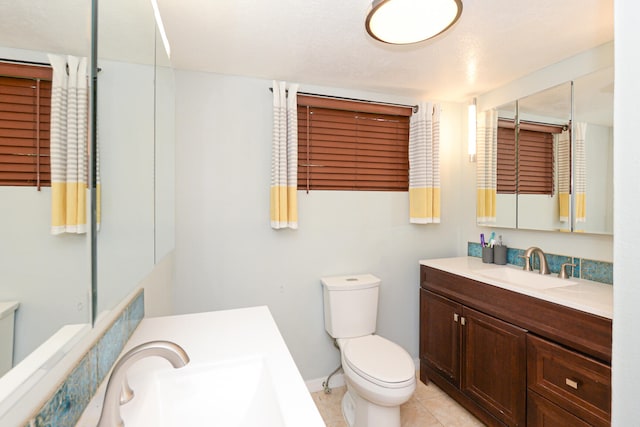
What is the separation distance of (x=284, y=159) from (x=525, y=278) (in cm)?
181

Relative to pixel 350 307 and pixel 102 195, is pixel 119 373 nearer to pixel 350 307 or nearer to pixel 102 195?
pixel 102 195

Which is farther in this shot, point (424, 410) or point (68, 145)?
point (424, 410)

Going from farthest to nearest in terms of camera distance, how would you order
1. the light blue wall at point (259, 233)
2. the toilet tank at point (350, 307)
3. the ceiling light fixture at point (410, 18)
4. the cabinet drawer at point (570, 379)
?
the toilet tank at point (350, 307)
the light blue wall at point (259, 233)
the cabinet drawer at point (570, 379)
the ceiling light fixture at point (410, 18)

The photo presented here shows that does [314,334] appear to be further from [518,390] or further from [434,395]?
[518,390]

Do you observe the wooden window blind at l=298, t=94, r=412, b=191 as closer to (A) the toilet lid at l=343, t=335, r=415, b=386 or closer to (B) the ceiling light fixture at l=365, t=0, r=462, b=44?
(B) the ceiling light fixture at l=365, t=0, r=462, b=44

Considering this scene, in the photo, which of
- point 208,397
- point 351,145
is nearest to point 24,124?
point 208,397

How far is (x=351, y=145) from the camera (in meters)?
2.42

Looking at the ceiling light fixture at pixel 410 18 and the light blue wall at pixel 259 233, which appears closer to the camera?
the ceiling light fixture at pixel 410 18

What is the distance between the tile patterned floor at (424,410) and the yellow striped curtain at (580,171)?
1.46 meters

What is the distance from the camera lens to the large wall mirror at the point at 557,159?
1.75 meters

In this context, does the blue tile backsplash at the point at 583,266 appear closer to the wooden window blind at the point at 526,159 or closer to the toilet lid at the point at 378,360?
the wooden window blind at the point at 526,159

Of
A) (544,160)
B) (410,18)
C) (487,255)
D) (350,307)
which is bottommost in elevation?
(350,307)

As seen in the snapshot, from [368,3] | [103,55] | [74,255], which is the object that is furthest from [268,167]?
[74,255]

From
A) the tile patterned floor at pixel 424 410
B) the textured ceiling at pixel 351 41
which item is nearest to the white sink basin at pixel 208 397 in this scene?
the textured ceiling at pixel 351 41
